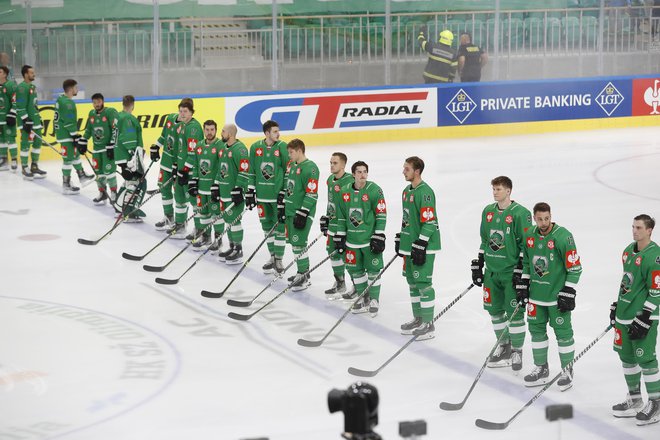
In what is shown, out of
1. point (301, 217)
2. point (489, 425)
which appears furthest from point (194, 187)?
point (489, 425)

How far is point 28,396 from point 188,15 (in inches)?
485

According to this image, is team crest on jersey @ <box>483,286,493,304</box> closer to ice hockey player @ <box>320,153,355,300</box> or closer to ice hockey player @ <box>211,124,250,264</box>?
ice hockey player @ <box>320,153,355,300</box>

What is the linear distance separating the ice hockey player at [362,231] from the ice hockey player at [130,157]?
14.8 ft

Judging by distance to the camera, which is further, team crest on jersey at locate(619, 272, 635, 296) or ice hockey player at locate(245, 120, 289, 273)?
ice hockey player at locate(245, 120, 289, 273)

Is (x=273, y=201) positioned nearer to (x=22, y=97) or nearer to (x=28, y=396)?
(x=28, y=396)

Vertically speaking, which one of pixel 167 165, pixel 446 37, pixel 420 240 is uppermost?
pixel 446 37

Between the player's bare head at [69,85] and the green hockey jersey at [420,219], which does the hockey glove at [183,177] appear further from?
the green hockey jersey at [420,219]

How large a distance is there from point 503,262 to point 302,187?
9.82 feet

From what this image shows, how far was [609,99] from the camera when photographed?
2223cm

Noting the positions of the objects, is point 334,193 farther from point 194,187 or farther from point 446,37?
point 446,37

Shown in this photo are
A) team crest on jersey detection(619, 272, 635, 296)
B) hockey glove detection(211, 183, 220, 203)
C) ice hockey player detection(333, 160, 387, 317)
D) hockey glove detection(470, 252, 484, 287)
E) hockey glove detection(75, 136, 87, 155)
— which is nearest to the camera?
team crest on jersey detection(619, 272, 635, 296)

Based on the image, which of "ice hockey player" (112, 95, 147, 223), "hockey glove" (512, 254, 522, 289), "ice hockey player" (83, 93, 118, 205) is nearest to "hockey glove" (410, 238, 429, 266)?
"hockey glove" (512, 254, 522, 289)

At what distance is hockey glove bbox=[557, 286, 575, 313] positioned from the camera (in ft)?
25.5

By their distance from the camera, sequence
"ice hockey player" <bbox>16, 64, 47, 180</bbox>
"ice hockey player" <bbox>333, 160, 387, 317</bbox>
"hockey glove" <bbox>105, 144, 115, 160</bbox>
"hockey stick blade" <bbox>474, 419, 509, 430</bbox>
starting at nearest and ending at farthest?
"hockey stick blade" <bbox>474, 419, 509, 430</bbox>
"ice hockey player" <bbox>333, 160, 387, 317</bbox>
"hockey glove" <bbox>105, 144, 115, 160</bbox>
"ice hockey player" <bbox>16, 64, 47, 180</bbox>
